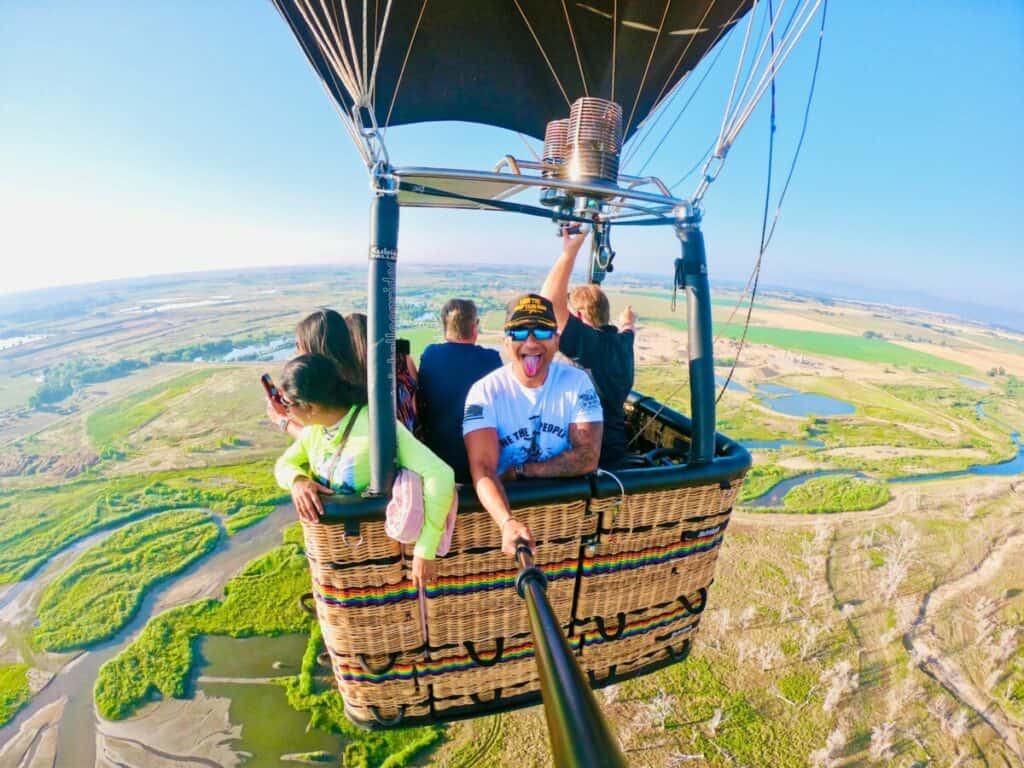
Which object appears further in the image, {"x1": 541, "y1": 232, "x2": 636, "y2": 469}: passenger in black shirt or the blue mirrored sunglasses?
{"x1": 541, "y1": 232, "x2": 636, "y2": 469}: passenger in black shirt

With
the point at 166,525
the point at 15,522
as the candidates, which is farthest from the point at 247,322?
the point at 166,525

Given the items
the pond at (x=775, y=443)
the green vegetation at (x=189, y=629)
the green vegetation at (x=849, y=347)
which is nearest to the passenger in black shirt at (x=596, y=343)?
the green vegetation at (x=189, y=629)

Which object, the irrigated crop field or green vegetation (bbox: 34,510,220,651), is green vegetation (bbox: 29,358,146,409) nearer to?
the irrigated crop field

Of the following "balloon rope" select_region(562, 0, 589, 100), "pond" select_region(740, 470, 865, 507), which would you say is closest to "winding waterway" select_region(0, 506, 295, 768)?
"balloon rope" select_region(562, 0, 589, 100)

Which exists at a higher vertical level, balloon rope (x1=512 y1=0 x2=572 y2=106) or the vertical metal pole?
balloon rope (x1=512 y1=0 x2=572 y2=106)

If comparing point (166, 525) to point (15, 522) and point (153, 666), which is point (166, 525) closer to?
point (153, 666)
